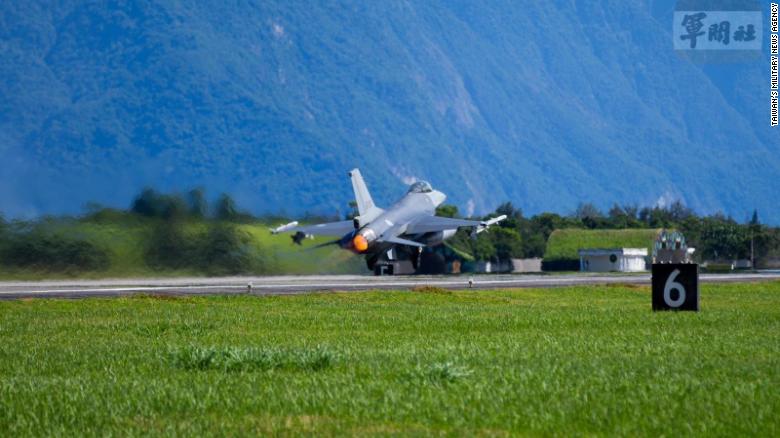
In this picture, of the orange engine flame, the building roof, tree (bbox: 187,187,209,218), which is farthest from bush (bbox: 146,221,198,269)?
the building roof

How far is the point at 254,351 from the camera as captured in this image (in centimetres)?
2025

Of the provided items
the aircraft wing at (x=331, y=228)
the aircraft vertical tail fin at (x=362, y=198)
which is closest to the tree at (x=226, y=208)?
the aircraft wing at (x=331, y=228)

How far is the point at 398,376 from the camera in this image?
17.7 meters

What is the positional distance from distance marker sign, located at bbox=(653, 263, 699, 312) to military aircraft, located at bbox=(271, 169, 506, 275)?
136ft

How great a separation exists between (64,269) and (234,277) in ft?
40.9

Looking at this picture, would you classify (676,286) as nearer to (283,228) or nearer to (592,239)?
(283,228)

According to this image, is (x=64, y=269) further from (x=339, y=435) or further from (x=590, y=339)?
(x=339, y=435)

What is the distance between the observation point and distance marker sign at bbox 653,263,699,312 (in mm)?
33875

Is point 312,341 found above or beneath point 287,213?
beneath

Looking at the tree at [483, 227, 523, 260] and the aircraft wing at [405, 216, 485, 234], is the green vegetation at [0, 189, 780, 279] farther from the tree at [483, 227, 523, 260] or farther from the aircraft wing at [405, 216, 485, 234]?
the tree at [483, 227, 523, 260]

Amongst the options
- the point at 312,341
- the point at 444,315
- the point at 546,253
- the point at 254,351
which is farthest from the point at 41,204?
the point at 546,253

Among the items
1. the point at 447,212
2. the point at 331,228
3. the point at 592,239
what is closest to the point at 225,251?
the point at 331,228

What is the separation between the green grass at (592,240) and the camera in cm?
12219

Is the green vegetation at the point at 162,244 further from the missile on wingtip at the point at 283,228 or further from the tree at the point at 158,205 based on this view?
the missile on wingtip at the point at 283,228
